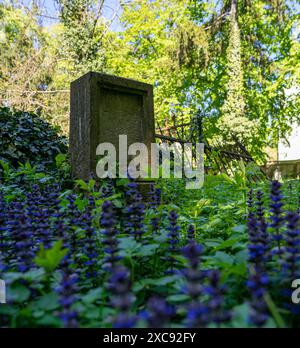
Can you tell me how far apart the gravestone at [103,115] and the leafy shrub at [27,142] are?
1496 mm

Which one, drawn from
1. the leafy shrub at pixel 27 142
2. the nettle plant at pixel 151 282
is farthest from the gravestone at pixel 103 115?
the nettle plant at pixel 151 282

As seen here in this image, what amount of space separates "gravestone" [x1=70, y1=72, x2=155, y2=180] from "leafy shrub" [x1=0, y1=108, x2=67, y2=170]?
150 centimetres

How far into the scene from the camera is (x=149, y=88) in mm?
5176

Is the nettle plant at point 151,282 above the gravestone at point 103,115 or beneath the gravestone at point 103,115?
beneath

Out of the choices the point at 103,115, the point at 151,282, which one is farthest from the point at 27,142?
the point at 151,282

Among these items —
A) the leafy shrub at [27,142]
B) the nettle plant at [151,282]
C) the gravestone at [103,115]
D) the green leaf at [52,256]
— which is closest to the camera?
the nettle plant at [151,282]

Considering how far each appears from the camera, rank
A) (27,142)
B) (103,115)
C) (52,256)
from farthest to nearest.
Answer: (27,142)
(103,115)
(52,256)

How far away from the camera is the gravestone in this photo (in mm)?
4438

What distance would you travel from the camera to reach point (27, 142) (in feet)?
20.9

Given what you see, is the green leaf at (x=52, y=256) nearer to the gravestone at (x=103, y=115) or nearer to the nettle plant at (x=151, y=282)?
the nettle plant at (x=151, y=282)

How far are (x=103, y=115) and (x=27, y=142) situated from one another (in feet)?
8.02

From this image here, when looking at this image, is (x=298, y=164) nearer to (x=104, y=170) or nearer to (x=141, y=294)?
(x=104, y=170)

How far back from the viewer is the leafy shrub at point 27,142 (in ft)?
19.9

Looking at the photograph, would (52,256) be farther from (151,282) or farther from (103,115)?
(103,115)
